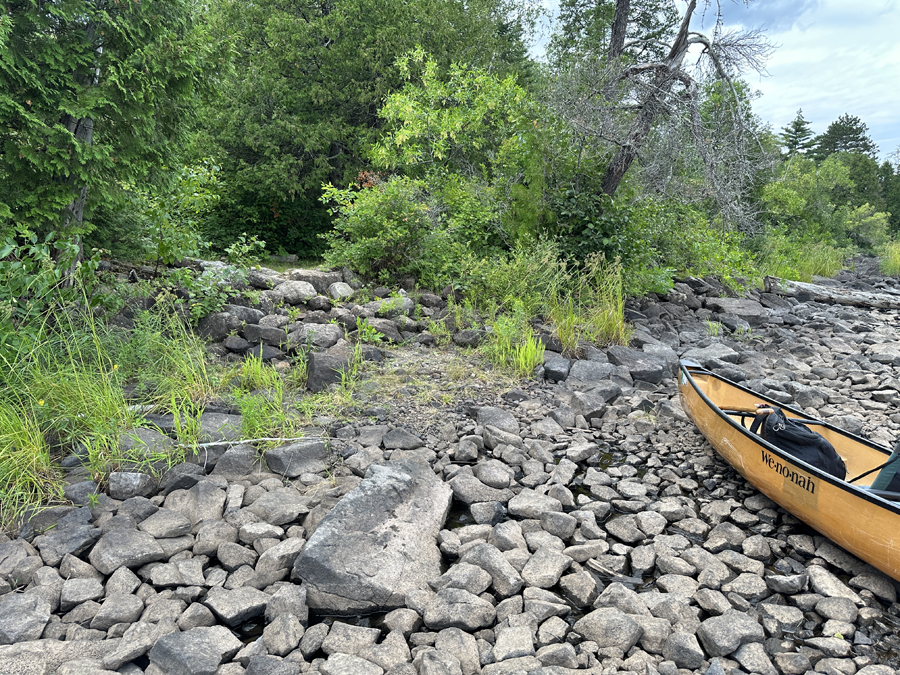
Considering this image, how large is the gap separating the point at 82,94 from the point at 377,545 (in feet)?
14.9

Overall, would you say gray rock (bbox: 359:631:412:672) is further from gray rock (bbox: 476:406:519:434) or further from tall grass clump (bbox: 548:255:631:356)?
tall grass clump (bbox: 548:255:631:356)

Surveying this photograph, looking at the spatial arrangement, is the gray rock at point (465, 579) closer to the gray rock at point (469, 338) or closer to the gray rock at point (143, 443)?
the gray rock at point (143, 443)

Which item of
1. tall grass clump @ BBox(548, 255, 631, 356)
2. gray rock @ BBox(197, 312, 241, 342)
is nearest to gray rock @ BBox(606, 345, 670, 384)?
tall grass clump @ BBox(548, 255, 631, 356)

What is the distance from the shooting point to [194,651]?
231cm

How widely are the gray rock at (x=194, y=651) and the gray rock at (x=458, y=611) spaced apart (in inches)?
34.8

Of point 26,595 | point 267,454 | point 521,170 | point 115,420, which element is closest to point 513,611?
point 267,454

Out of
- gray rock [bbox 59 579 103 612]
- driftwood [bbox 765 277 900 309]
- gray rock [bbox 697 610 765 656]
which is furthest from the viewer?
driftwood [bbox 765 277 900 309]

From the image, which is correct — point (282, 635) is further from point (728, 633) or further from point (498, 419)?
point (498, 419)

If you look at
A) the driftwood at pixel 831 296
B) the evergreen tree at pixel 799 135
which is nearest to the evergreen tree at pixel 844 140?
the evergreen tree at pixel 799 135

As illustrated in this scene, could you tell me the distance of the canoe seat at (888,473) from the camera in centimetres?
324

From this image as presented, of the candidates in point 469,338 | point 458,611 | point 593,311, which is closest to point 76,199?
point 469,338

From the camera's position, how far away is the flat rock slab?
2803 millimetres

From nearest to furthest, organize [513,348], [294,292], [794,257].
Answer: [513,348], [294,292], [794,257]

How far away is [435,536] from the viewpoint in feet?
10.8
